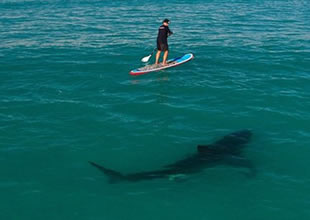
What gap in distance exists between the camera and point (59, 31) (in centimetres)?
3916

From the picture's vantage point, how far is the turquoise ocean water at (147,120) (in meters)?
12.9

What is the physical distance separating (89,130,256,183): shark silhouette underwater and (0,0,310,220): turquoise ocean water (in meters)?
0.33

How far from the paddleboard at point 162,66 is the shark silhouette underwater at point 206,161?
1053 centimetres

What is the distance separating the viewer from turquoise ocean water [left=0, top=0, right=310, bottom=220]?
12.9 metres

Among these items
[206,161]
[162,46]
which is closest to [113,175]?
[206,161]

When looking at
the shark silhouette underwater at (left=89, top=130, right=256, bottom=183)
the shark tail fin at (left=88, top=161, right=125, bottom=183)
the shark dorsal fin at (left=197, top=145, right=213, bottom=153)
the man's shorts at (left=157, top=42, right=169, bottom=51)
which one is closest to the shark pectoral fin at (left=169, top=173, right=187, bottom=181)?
the shark silhouette underwater at (left=89, top=130, right=256, bottom=183)

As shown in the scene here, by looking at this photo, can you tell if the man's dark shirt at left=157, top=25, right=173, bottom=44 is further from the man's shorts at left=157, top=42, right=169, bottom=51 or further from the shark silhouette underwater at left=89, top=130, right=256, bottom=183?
the shark silhouette underwater at left=89, top=130, right=256, bottom=183

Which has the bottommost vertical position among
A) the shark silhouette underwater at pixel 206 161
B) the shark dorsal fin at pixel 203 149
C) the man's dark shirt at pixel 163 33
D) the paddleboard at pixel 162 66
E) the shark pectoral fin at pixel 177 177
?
the shark pectoral fin at pixel 177 177

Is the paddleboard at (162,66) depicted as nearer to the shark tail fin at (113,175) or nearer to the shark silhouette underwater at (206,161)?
the shark silhouette underwater at (206,161)

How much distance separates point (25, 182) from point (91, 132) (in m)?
4.57

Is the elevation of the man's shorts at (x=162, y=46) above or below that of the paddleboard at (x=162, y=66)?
above

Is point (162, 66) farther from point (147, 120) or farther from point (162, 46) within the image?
point (147, 120)

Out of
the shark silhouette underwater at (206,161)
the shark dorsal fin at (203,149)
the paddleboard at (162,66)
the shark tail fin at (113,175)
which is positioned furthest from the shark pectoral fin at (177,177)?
the paddleboard at (162,66)

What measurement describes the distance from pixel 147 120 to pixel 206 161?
16.5 ft
